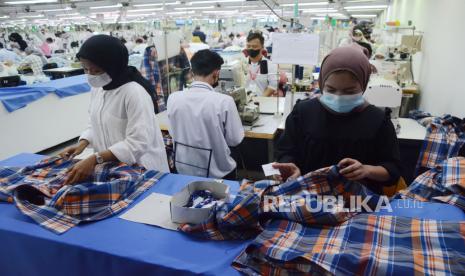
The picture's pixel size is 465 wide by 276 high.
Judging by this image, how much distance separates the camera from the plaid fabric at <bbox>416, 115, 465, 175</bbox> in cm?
212

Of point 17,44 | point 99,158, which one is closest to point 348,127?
point 99,158

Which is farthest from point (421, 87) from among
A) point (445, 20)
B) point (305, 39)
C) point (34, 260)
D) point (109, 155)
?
point (34, 260)

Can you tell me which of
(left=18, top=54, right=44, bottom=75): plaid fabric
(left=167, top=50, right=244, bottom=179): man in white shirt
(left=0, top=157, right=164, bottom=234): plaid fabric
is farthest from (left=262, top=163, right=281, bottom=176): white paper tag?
(left=18, top=54, right=44, bottom=75): plaid fabric

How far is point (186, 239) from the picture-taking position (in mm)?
1051

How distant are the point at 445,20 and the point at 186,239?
418 centimetres

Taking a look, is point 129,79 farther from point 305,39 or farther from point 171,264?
point 305,39

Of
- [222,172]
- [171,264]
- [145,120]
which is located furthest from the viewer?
[222,172]

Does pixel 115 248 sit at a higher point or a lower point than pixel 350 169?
lower

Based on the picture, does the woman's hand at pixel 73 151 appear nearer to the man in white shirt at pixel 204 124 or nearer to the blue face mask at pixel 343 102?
the man in white shirt at pixel 204 124

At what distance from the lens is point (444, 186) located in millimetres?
1304

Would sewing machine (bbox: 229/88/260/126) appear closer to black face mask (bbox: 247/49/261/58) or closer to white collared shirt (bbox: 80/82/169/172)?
white collared shirt (bbox: 80/82/169/172)

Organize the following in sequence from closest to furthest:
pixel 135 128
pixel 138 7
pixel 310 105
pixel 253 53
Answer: pixel 310 105 < pixel 135 128 < pixel 253 53 < pixel 138 7

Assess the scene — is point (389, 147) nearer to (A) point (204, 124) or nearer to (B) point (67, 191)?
(A) point (204, 124)

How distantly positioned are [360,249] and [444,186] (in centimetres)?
68
